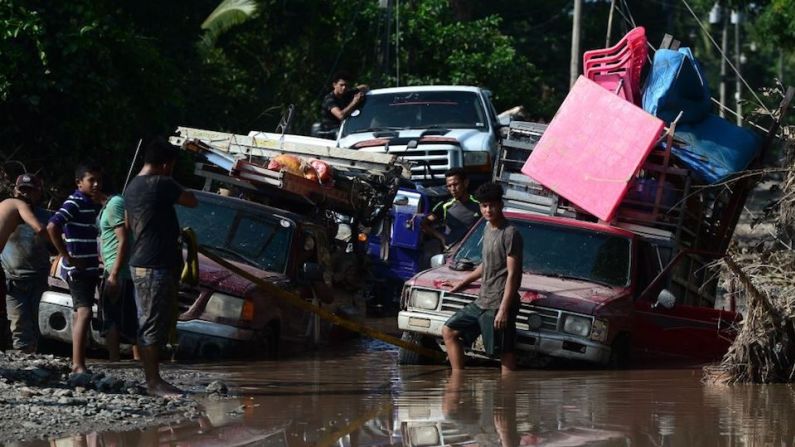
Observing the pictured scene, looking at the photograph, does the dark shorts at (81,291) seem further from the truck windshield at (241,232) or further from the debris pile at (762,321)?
the debris pile at (762,321)

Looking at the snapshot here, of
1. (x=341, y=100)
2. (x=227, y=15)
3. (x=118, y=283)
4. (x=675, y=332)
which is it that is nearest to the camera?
(x=118, y=283)

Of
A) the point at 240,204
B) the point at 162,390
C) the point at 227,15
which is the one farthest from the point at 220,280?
the point at 227,15

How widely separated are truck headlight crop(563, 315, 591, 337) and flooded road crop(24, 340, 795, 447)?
0.37 meters

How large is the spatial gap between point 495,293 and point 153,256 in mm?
3068

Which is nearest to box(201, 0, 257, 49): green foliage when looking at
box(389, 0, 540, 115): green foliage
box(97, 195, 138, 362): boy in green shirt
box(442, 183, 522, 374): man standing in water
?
box(389, 0, 540, 115): green foliage

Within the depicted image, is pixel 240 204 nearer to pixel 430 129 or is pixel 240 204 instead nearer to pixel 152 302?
pixel 152 302

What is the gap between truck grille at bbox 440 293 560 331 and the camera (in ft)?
37.3

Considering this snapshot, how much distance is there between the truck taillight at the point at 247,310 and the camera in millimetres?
11469

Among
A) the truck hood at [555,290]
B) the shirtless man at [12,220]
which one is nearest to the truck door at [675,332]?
the truck hood at [555,290]

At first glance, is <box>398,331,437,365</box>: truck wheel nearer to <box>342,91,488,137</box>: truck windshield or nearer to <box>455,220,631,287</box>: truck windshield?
<box>455,220,631,287</box>: truck windshield

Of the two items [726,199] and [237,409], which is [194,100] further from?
[237,409]

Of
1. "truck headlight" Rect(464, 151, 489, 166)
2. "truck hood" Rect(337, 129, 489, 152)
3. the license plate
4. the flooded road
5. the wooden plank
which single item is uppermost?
"truck hood" Rect(337, 129, 489, 152)

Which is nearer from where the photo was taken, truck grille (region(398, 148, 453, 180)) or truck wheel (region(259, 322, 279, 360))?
truck wheel (region(259, 322, 279, 360))

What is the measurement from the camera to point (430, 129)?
62.6 feet
